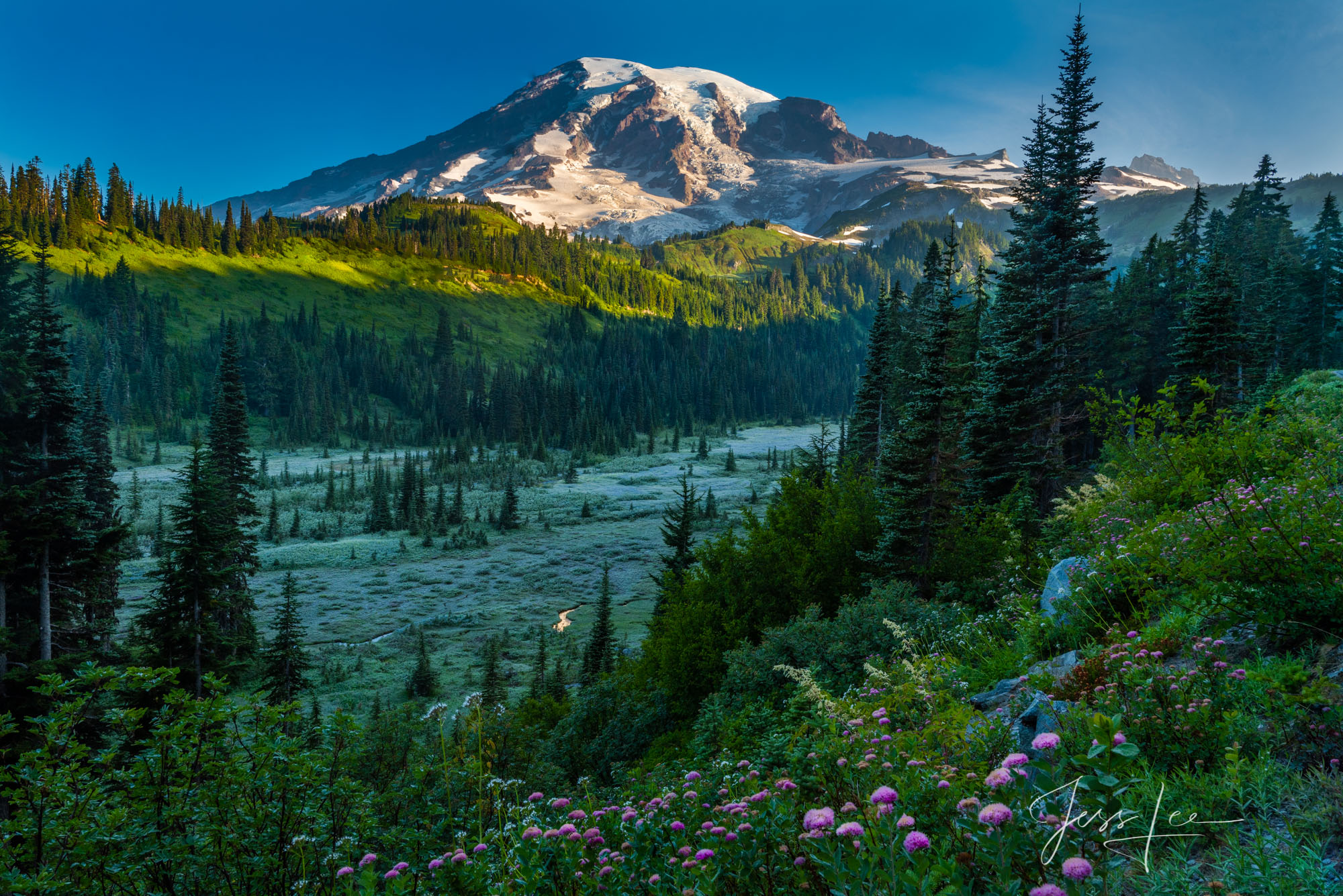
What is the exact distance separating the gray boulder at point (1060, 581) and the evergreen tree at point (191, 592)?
18.9 metres

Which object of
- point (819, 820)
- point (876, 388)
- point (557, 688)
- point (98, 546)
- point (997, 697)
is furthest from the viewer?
point (876, 388)

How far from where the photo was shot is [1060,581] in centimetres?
819

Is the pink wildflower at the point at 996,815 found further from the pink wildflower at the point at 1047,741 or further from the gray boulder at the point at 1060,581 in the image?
the gray boulder at the point at 1060,581

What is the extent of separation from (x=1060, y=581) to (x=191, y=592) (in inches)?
804

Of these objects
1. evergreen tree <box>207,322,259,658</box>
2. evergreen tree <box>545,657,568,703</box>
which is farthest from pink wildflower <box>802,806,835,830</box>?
evergreen tree <box>207,322,259,658</box>

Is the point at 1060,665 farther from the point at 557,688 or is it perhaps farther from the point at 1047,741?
the point at 557,688

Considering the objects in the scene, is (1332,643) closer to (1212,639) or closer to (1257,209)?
(1212,639)

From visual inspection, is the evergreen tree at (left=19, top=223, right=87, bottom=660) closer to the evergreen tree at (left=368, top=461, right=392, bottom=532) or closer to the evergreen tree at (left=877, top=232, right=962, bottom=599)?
A: the evergreen tree at (left=877, top=232, right=962, bottom=599)

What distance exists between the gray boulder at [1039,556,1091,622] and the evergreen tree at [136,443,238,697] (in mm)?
18942

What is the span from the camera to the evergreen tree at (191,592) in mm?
16312

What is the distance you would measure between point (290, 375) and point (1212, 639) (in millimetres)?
144641

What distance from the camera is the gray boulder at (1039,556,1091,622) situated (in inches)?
302

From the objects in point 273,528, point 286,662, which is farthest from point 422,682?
point 273,528

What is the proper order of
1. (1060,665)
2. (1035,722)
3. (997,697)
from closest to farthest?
1. (1035,722)
2. (1060,665)
3. (997,697)
